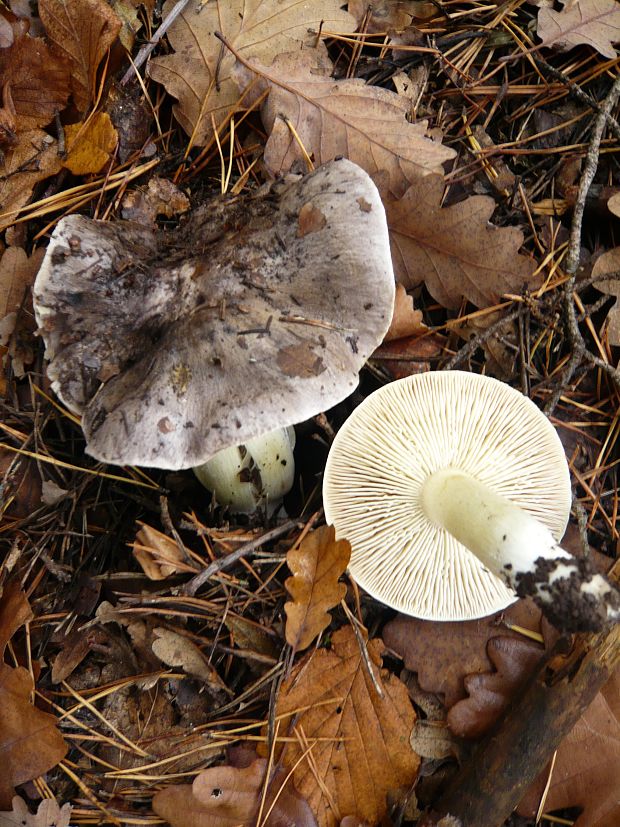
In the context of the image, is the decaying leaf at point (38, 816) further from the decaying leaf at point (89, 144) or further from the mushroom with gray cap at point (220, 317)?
the decaying leaf at point (89, 144)

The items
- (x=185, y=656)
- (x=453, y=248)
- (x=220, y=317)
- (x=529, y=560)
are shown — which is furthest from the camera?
(x=453, y=248)

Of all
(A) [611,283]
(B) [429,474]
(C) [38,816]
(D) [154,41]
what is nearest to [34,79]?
(D) [154,41]

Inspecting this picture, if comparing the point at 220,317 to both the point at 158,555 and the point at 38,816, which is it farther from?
the point at 38,816

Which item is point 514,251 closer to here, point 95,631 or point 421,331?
point 421,331

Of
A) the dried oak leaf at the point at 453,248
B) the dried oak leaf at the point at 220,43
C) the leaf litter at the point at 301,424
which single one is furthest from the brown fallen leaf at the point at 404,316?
the dried oak leaf at the point at 220,43

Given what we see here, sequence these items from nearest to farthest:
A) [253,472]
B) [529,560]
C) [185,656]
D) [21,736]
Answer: [529,560], [21,736], [185,656], [253,472]

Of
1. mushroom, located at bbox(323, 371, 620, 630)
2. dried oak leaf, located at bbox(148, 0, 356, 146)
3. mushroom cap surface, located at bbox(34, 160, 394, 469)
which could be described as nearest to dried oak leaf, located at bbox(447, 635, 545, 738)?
mushroom, located at bbox(323, 371, 620, 630)

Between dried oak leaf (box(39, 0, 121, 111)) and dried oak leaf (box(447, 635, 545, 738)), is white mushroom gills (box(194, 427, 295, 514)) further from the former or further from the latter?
dried oak leaf (box(39, 0, 121, 111))
